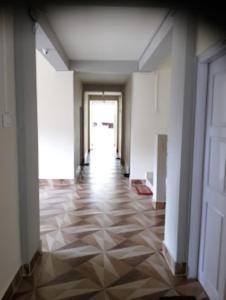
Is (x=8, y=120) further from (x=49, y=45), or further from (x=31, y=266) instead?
(x=49, y=45)

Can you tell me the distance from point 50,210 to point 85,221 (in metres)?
0.76

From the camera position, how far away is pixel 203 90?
7.18ft

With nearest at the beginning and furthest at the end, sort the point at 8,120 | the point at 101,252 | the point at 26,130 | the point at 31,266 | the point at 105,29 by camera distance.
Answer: the point at 8,120 < the point at 26,130 < the point at 31,266 < the point at 101,252 < the point at 105,29

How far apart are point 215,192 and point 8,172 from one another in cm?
164

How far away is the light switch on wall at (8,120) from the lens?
6.42 ft

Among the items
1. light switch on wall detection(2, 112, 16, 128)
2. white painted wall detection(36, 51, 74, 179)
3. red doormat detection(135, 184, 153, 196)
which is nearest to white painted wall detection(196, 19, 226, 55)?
light switch on wall detection(2, 112, 16, 128)

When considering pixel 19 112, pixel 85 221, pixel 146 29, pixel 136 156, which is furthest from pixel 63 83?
pixel 19 112

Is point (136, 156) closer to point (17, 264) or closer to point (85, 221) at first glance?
point (85, 221)

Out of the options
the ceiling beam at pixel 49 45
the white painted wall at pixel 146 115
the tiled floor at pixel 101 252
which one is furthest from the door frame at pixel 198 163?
the white painted wall at pixel 146 115

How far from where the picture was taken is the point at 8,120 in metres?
2.03

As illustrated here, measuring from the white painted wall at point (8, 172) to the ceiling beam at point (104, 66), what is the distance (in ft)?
11.1

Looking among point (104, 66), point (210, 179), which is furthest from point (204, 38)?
point (104, 66)

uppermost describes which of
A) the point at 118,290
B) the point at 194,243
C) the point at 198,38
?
the point at 198,38

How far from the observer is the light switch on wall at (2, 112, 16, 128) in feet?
6.42
